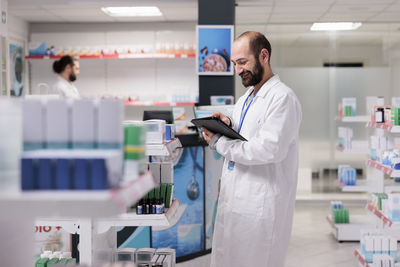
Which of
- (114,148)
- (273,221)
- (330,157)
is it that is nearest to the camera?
(114,148)

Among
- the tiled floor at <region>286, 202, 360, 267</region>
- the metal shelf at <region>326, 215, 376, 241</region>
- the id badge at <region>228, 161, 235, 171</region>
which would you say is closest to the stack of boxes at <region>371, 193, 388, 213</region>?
the tiled floor at <region>286, 202, 360, 267</region>

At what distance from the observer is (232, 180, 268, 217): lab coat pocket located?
8.49 ft

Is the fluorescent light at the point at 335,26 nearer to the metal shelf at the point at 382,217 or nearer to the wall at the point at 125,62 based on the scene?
the wall at the point at 125,62

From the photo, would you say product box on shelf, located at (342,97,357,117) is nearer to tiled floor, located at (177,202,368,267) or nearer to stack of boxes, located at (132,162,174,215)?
tiled floor, located at (177,202,368,267)

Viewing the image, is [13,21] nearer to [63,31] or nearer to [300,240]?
[63,31]

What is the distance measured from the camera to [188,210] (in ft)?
16.0

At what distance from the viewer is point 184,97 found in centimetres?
→ 767

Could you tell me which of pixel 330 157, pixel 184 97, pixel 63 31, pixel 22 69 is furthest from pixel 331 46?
pixel 22 69

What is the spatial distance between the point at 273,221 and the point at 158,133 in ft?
2.50

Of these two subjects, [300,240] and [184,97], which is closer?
[300,240]

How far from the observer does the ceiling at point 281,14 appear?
21.1ft

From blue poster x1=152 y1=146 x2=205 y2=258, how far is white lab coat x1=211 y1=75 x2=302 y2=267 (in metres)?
2.04

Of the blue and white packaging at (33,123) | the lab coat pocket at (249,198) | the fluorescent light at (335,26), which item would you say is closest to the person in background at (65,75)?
the fluorescent light at (335,26)

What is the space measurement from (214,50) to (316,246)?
2.44 m
